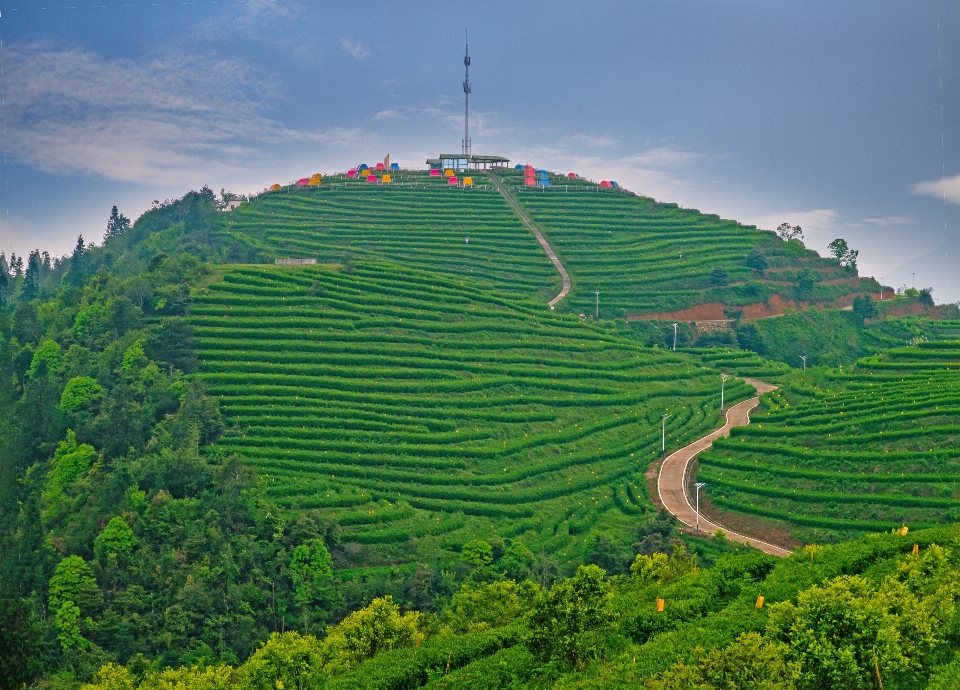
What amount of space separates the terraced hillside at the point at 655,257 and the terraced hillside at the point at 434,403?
8.89 metres

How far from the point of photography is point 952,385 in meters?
43.5

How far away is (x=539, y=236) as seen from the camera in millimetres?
74625

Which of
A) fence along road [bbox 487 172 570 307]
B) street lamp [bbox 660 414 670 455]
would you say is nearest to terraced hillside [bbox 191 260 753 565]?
street lamp [bbox 660 414 670 455]

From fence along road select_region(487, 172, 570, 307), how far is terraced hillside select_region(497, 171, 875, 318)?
1.80ft

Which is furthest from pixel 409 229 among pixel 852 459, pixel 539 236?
pixel 852 459

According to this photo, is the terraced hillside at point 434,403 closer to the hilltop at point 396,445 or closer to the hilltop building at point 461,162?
the hilltop at point 396,445

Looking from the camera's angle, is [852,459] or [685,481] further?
[685,481]

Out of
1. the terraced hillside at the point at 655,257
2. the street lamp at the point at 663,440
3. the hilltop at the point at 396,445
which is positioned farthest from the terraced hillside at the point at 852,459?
the terraced hillside at the point at 655,257

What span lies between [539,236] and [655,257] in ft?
30.3

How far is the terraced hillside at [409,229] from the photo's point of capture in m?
67.0

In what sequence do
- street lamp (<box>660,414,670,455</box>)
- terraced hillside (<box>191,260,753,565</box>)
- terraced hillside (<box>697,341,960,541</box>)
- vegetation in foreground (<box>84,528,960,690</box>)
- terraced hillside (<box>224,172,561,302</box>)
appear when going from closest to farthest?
1. vegetation in foreground (<box>84,528,960,690</box>)
2. terraced hillside (<box>697,341,960,541</box>)
3. terraced hillside (<box>191,260,753,565</box>)
4. street lamp (<box>660,414,670,455</box>)
5. terraced hillside (<box>224,172,561,302</box>)

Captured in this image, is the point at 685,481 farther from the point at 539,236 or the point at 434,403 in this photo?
the point at 539,236

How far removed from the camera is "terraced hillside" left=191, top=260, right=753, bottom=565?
3888cm

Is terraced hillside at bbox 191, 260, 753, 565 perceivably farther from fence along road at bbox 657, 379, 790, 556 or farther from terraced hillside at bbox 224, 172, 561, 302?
terraced hillside at bbox 224, 172, 561, 302
